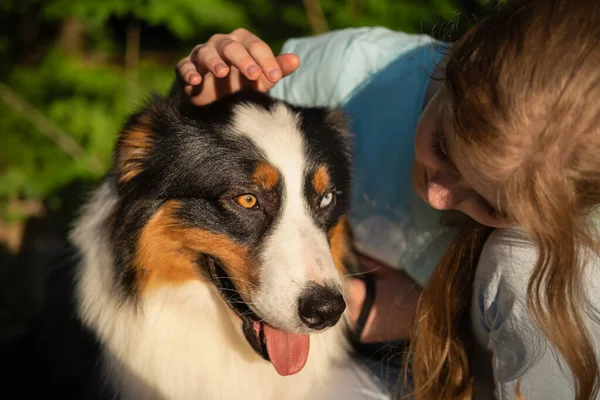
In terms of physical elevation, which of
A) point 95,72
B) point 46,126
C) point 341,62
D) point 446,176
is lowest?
point 46,126

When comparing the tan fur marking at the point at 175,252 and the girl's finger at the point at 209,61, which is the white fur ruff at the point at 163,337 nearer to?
the tan fur marking at the point at 175,252

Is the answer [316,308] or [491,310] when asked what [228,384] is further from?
[491,310]

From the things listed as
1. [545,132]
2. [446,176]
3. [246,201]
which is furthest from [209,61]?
[545,132]

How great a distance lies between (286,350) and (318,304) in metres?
0.34

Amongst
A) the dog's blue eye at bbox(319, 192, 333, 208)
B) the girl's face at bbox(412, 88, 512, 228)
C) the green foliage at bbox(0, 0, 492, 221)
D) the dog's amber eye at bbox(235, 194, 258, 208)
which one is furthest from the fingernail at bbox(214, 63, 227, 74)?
the green foliage at bbox(0, 0, 492, 221)

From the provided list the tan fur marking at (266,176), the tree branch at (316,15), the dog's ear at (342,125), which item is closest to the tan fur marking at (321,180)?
the tan fur marking at (266,176)

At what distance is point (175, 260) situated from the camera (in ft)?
7.30

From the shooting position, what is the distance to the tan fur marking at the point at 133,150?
2195 millimetres

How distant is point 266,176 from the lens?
6.89ft

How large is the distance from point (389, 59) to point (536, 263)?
3.98 ft

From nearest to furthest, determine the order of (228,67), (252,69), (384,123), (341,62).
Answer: (252,69) → (228,67) → (384,123) → (341,62)

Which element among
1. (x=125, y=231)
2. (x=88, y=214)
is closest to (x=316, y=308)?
(x=125, y=231)

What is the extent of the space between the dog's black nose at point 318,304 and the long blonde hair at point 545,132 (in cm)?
58

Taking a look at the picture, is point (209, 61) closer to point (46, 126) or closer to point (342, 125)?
point (342, 125)
